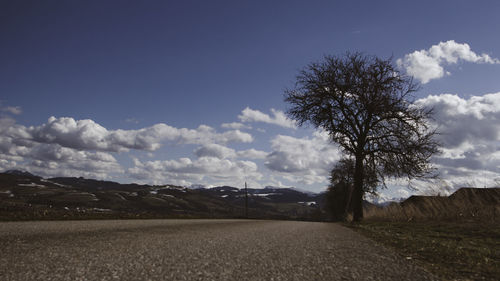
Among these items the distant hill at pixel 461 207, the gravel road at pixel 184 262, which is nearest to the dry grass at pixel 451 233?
the distant hill at pixel 461 207

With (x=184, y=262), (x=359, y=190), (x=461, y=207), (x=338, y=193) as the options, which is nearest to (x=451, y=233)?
(x=461, y=207)

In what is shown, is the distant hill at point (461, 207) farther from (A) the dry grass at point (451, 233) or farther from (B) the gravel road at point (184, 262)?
(B) the gravel road at point (184, 262)

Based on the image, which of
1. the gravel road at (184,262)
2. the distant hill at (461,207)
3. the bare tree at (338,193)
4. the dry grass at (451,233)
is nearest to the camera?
the gravel road at (184,262)

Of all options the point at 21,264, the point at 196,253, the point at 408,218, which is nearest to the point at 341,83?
the point at 408,218

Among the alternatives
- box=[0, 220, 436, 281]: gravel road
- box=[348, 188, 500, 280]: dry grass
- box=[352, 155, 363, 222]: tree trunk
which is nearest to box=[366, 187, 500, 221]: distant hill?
box=[348, 188, 500, 280]: dry grass

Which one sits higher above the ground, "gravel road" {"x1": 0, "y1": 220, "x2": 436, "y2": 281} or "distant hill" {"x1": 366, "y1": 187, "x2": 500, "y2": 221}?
"distant hill" {"x1": 366, "y1": 187, "x2": 500, "y2": 221}

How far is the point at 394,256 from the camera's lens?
15.7ft

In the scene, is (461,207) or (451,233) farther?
(461,207)

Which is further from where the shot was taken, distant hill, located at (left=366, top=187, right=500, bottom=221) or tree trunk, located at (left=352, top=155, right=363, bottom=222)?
tree trunk, located at (left=352, top=155, right=363, bottom=222)

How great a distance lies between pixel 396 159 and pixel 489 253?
40.9ft

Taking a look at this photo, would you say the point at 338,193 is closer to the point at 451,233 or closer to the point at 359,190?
the point at 359,190

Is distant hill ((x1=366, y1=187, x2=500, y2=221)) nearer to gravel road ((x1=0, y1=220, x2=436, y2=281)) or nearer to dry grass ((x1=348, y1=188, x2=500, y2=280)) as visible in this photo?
dry grass ((x1=348, y1=188, x2=500, y2=280))

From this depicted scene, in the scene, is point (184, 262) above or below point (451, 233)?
above

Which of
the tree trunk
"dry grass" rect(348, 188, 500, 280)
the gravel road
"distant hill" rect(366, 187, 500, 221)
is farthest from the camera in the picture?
the tree trunk
